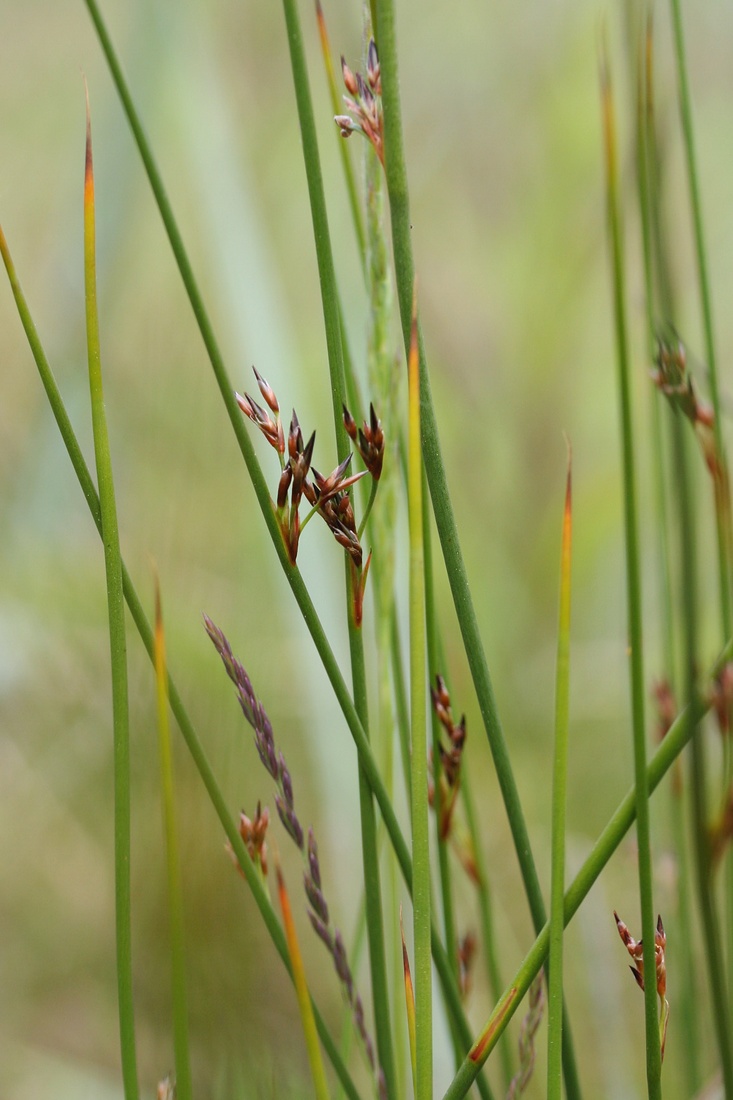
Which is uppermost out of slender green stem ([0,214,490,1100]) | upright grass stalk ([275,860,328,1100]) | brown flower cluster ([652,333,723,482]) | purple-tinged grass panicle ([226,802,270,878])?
brown flower cluster ([652,333,723,482])

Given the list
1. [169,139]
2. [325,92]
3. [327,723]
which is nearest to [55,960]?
[327,723]

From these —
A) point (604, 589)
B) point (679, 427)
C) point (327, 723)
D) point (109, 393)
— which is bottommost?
point (679, 427)

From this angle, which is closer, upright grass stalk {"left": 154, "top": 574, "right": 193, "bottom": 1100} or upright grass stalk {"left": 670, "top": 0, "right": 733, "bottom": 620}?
upright grass stalk {"left": 154, "top": 574, "right": 193, "bottom": 1100}

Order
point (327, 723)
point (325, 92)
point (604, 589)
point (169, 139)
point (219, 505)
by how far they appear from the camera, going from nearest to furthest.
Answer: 1. point (219, 505)
2. point (327, 723)
3. point (169, 139)
4. point (604, 589)
5. point (325, 92)

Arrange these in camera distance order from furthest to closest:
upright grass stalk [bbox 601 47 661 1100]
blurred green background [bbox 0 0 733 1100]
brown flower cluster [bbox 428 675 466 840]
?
blurred green background [bbox 0 0 733 1100] < brown flower cluster [bbox 428 675 466 840] < upright grass stalk [bbox 601 47 661 1100]

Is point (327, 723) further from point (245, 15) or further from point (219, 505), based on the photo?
point (245, 15)

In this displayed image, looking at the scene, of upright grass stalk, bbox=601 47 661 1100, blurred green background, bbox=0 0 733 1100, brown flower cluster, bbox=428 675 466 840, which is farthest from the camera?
blurred green background, bbox=0 0 733 1100

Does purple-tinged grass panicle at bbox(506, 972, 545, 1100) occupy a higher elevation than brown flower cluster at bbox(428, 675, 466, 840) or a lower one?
lower

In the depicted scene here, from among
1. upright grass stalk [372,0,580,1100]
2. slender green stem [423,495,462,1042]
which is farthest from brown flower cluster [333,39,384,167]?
slender green stem [423,495,462,1042]

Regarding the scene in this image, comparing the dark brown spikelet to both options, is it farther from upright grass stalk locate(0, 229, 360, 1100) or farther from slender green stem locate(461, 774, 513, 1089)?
slender green stem locate(461, 774, 513, 1089)
